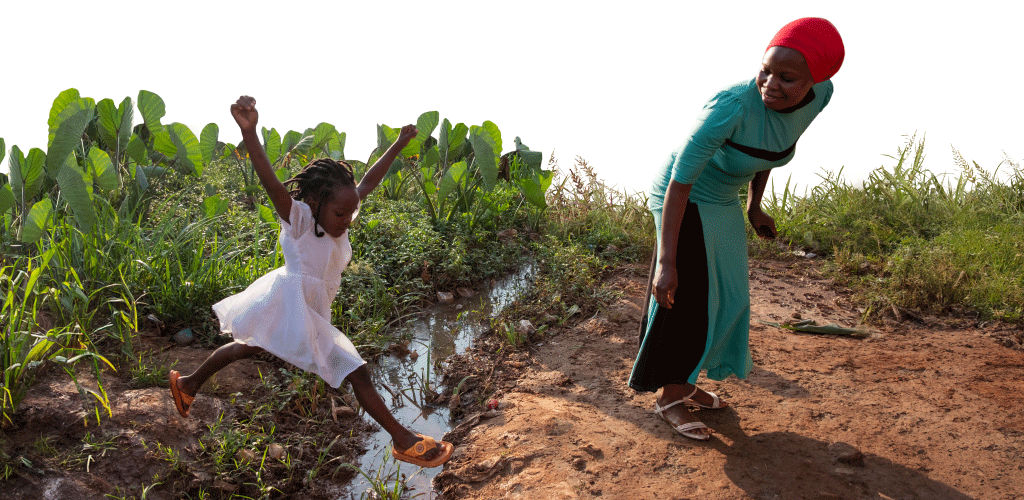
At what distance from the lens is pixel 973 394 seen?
3076 mm

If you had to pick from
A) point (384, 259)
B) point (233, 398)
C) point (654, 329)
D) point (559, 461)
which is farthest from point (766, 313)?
point (233, 398)

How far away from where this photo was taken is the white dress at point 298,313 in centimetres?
256

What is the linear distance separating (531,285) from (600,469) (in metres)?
2.20

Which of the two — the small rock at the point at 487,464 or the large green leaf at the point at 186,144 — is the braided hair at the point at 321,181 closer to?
the small rock at the point at 487,464

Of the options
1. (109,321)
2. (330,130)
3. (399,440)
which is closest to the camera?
(399,440)

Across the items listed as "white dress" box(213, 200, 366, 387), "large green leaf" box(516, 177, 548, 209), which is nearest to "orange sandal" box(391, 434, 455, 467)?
"white dress" box(213, 200, 366, 387)

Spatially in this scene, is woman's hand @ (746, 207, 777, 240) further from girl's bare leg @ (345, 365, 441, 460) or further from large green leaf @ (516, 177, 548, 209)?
large green leaf @ (516, 177, 548, 209)

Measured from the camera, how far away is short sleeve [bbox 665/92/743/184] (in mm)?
2377

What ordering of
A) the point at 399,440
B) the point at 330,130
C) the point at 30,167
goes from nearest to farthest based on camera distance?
the point at 399,440, the point at 30,167, the point at 330,130

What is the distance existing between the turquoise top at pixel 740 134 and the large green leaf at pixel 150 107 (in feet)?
13.1

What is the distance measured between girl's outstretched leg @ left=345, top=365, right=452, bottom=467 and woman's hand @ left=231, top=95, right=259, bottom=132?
37.5 inches

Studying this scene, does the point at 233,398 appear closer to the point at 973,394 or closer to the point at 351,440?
the point at 351,440

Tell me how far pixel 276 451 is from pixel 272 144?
3705mm

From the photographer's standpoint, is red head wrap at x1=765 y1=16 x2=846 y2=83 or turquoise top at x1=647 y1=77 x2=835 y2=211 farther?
turquoise top at x1=647 y1=77 x2=835 y2=211
